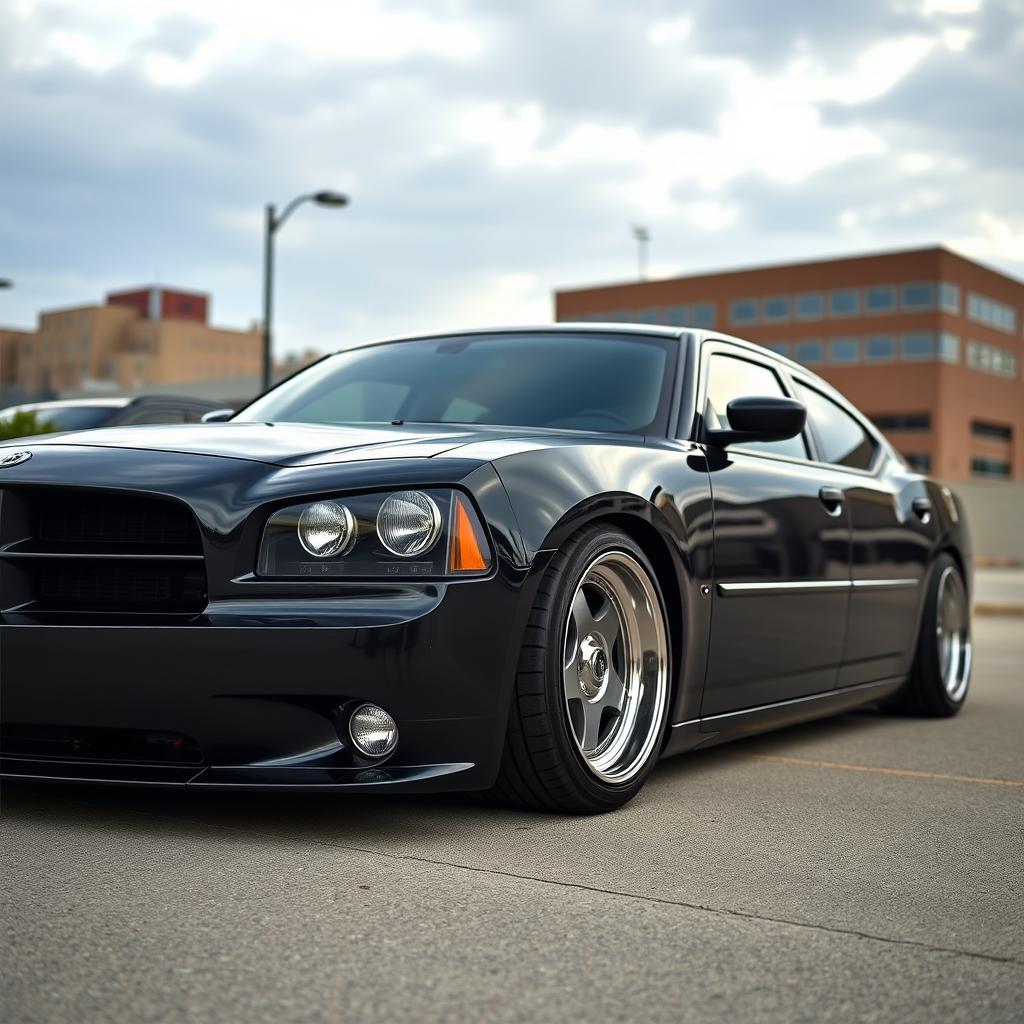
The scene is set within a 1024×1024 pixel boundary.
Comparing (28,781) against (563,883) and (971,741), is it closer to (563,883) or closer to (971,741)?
(563,883)

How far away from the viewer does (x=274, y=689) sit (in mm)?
3621

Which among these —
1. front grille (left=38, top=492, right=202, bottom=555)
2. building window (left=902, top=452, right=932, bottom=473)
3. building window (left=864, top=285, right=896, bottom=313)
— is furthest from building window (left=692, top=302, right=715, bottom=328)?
front grille (left=38, top=492, right=202, bottom=555)

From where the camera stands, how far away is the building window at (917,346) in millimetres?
67812

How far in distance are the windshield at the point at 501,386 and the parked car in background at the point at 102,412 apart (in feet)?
17.8

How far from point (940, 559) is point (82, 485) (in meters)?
4.16

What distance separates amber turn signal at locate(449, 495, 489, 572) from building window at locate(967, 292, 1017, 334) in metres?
70.0

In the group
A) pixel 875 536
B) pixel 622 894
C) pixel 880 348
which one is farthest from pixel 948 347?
pixel 622 894

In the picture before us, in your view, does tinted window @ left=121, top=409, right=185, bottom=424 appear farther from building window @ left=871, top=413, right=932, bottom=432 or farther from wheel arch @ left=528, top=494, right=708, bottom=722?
building window @ left=871, top=413, right=932, bottom=432

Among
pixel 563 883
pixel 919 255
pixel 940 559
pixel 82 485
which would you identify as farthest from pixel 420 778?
pixel 919 255

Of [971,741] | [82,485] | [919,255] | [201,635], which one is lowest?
[971,741]

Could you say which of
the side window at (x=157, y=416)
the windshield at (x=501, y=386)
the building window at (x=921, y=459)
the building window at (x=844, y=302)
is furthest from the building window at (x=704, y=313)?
the windshield at (x=501, y=386)

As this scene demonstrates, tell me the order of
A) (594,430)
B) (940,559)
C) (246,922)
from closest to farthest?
1. (246,922)
2. (594,430)
3. (940,559)

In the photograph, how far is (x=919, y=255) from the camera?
68.2 m

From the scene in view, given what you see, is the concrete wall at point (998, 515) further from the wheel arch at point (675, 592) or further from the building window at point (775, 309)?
the wheel arch at point (675, 592)
